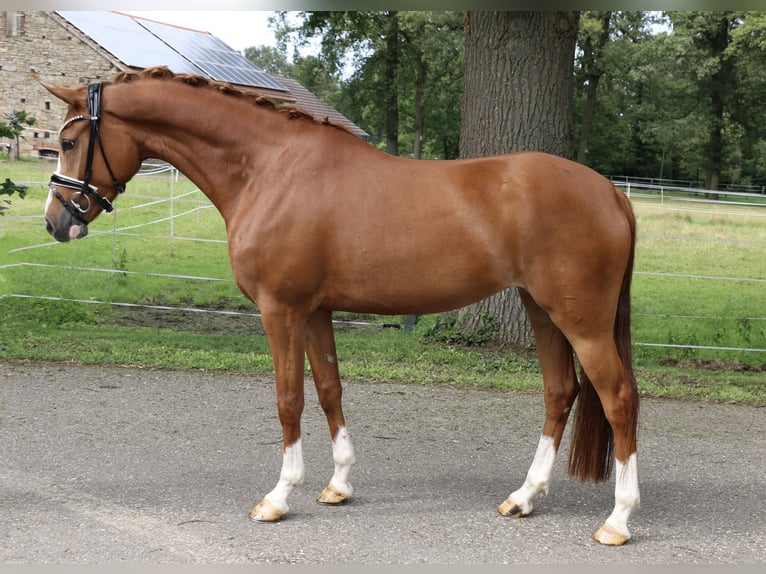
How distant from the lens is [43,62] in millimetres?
24047

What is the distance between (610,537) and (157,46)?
80.9 feet

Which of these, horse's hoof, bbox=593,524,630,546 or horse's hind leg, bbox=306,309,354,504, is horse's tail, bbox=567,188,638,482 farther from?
horse's hind leg, bbox=306,309,354,504

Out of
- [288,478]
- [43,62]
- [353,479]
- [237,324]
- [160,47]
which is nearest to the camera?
[288,478]

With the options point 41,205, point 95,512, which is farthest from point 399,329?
point 41,205

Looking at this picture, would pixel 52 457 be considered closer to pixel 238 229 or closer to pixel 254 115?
pixel 238 229

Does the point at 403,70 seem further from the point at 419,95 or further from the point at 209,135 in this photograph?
the point at 209,135

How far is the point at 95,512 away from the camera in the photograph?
3811mm

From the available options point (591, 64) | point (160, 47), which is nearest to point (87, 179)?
point (160, 47)

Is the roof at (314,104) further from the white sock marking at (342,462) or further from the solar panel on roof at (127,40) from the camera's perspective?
the white sock marking at (342,462)

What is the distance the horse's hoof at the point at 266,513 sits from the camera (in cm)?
376

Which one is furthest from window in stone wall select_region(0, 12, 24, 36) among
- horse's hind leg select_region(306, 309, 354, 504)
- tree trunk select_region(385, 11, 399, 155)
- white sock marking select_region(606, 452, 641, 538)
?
white sock marking select_region(606, 452, 641, 538)

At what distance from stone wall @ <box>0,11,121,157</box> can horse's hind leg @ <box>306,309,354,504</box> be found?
71.5ft

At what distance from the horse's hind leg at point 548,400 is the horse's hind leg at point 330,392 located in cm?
85

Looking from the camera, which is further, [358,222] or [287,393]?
[287,393]
